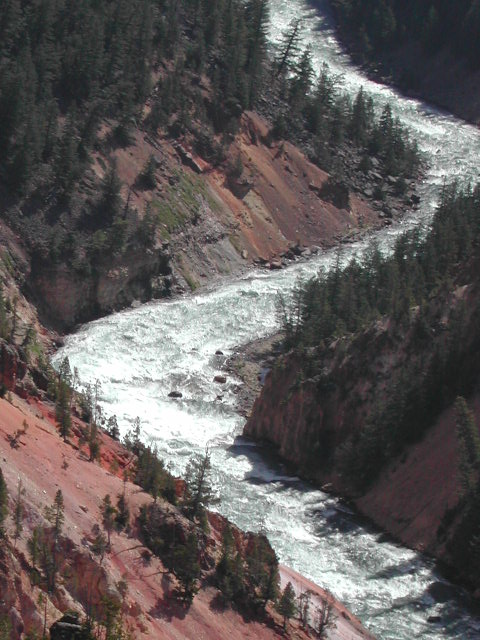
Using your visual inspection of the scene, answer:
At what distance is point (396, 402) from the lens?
68.8m

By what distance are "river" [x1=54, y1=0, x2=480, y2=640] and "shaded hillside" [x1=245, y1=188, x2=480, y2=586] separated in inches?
72.0

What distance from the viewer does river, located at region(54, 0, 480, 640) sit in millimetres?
54094

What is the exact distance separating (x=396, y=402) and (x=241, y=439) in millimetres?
13524

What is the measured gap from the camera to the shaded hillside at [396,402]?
61875 millimetres

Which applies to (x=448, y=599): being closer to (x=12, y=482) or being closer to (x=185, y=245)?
(x=12, y=482)

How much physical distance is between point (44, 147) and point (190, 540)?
63.3 m

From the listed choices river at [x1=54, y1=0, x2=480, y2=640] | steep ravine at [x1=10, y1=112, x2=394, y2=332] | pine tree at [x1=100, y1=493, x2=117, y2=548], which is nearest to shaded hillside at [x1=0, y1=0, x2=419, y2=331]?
steep ravine at [x1=10, y1=112, x2=394, y2=332]

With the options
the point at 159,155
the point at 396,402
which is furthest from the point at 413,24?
the point at 396,402

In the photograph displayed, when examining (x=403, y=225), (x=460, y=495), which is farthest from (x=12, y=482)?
(x=403, y=225)

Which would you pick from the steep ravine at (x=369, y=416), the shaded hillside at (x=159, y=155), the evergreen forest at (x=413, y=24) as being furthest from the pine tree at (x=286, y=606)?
the evergreen forest at (x=413, y=24)

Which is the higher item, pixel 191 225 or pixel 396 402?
pixel 396 402

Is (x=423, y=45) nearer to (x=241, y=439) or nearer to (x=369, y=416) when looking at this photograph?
(x=241, y=439)

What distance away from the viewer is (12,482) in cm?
3609

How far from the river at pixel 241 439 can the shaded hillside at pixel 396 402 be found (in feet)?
6.00
